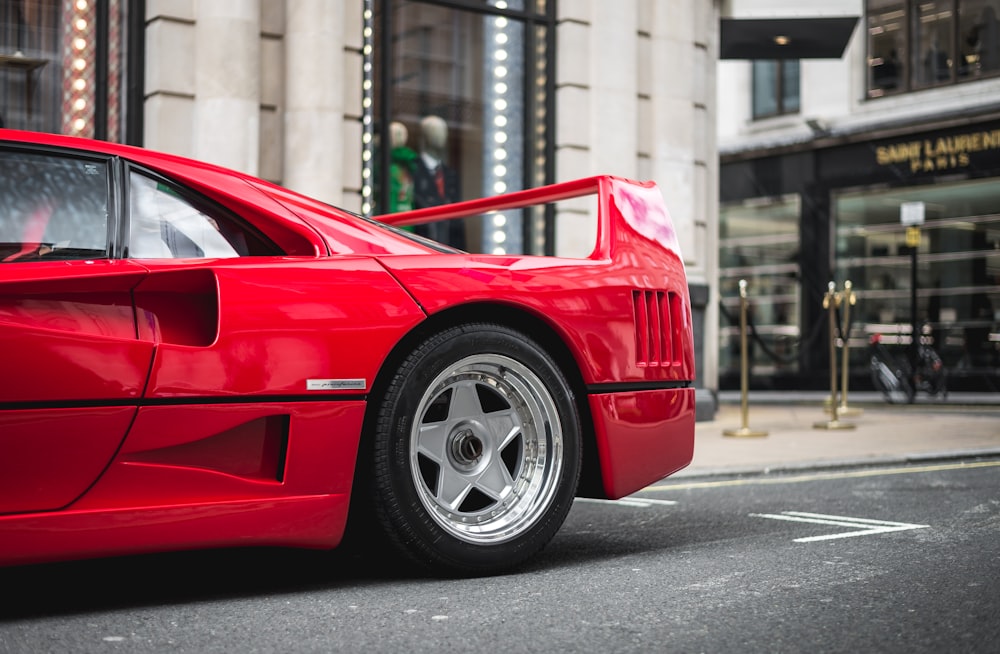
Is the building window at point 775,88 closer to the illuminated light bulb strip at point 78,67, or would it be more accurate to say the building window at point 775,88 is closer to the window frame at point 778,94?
the window frame at point 778,94

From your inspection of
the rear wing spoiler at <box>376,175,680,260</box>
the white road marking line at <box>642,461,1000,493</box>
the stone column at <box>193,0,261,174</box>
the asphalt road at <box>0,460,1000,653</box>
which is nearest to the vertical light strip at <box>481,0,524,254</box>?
the stone column at <box>193,0,261,174</box>

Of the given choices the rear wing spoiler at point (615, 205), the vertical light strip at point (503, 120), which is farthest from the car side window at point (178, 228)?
the vertical light strip at point (503, 120)

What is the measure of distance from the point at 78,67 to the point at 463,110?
3266mm

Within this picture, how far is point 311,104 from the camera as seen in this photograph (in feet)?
31.1

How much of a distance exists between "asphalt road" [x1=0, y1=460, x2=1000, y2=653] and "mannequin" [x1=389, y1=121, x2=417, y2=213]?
563cm

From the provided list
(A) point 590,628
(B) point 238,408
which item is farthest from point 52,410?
(A) point 590,628

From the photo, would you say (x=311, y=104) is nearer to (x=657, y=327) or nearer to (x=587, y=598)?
(x=657, y=327)

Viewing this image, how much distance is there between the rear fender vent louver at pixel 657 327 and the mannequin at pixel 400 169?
610 centimetres

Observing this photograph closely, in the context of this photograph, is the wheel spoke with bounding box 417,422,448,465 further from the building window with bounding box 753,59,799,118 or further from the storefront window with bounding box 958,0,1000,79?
the building window with bounding box 753,59,799,118

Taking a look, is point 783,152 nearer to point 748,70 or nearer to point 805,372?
point 748,70

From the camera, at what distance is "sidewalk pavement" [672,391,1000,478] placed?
8000mm

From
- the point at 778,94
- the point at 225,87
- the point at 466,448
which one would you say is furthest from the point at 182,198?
the point at 778,94

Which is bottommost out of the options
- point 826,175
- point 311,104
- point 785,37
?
point 311,104

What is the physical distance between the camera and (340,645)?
2.93m
